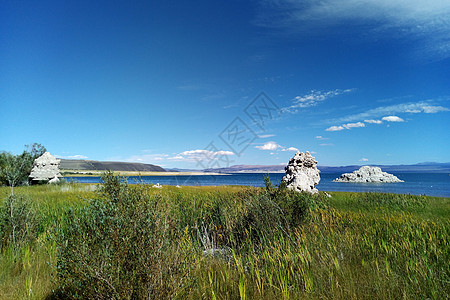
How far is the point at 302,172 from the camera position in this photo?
20.3 metres

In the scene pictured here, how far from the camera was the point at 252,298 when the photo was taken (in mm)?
3668

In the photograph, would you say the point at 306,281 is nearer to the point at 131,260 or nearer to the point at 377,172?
the point at 131,260

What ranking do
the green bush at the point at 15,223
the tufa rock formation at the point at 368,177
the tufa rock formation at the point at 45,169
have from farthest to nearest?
the tufa rock formation at the point at 368,177 < the tufa rock formation at the point at 45,169 < the green bush at the point at 15,223

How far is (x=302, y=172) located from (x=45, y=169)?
113 ft

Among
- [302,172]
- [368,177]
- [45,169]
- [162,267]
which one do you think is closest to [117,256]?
[162,267]

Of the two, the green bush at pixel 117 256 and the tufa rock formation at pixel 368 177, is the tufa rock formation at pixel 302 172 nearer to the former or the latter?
the green bush at pixel 117 256

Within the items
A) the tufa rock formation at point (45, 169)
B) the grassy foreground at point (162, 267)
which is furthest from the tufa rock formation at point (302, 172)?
the tufa rock formation at point (45, 169)

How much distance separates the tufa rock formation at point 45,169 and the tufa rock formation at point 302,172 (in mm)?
30910

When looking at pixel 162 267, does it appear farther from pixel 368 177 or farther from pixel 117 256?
pixel 368 177

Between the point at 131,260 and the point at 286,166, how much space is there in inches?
779

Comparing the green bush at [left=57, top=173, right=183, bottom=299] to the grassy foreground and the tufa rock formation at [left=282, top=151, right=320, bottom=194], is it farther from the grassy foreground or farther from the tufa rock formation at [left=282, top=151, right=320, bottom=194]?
the tufa rock formation at [left=282, top=151, right=320, bottom=194]

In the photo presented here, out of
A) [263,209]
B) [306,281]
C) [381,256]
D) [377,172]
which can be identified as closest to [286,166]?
[263,209]

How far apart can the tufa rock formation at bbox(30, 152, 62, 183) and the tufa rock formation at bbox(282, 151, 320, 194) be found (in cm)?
3091

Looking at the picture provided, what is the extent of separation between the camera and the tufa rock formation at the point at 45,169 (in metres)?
33.4
